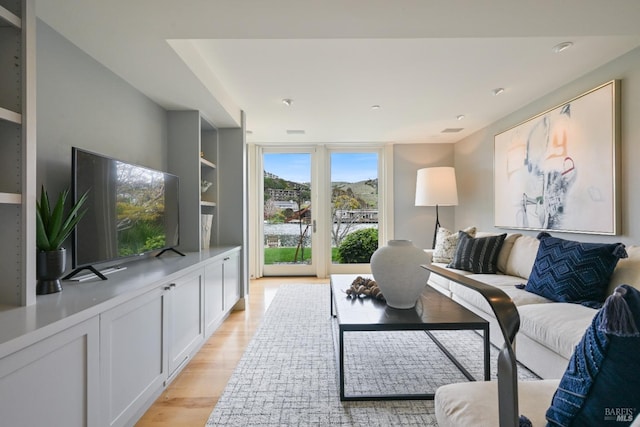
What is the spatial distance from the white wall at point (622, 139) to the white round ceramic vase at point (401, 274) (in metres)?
1.57

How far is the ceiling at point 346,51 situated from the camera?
1559 mm

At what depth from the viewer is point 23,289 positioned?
1.19 m

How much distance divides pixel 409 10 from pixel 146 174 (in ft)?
6.73

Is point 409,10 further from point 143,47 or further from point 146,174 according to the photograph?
point 146,174

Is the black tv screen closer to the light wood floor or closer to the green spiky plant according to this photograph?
the green spiky plant

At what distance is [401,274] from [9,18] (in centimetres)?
220

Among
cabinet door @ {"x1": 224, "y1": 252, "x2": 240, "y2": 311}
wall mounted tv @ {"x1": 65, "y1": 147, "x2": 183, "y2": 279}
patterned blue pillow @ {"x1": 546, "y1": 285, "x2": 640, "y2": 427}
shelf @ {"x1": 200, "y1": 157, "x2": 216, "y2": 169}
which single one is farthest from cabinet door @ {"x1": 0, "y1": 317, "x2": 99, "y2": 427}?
shelf @ {"x1": 200, "y1": 157, "x2": 216, "y2": 169}

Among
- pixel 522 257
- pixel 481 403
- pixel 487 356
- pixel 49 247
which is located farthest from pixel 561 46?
pixel 49 247

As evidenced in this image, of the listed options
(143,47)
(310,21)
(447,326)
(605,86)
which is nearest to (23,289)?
(143,47)

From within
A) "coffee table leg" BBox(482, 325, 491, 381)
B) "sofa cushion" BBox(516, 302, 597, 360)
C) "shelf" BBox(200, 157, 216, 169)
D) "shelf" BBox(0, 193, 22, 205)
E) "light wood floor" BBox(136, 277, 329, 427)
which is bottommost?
"light wood floor" BBox(136, 277, 329, 427)

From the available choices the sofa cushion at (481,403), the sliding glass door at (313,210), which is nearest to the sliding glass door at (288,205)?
the sliding glass door at (313,210)

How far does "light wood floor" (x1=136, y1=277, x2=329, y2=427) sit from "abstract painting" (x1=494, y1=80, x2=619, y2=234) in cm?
300

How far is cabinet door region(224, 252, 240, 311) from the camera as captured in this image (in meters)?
2.99

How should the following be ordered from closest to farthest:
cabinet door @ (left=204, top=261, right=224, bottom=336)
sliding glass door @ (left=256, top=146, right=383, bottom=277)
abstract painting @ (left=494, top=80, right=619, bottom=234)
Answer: abstract painting @ (left=494, top=80, right=619, bottom=234) → cabinet door @ (left=204, top=261, right=224, bottom=336) → sliding glass door @ (left=256, top=146, right=383, bottom=277)
